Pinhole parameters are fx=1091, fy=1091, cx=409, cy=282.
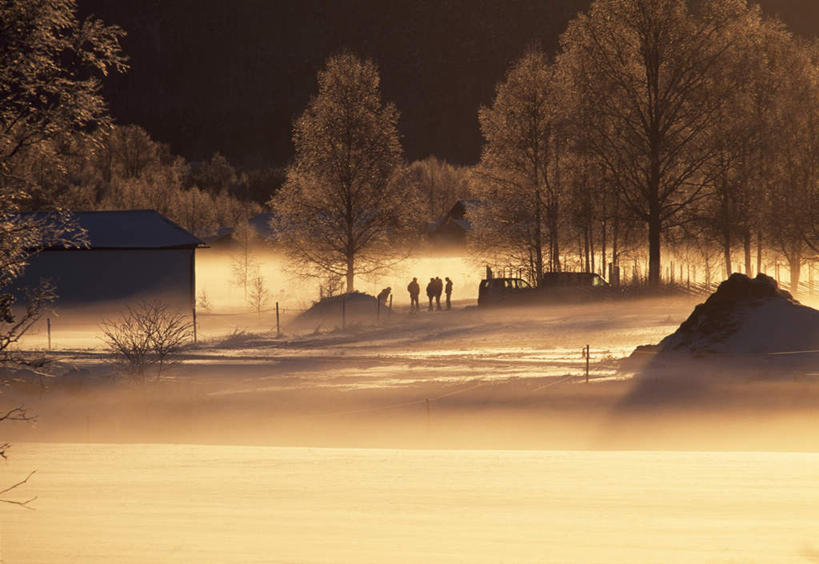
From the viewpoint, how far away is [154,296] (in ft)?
156

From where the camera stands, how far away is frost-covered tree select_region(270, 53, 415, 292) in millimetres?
51344

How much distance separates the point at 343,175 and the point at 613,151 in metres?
13.8

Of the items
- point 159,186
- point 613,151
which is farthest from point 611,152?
point 159,186

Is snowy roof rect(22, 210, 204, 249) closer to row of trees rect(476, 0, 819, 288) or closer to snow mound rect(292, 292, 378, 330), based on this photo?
snow mound rect(292, 292, 378, 330)

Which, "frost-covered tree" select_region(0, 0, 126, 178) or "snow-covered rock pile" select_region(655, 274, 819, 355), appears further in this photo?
"snow-covered rock pile" select_region(655, 274, 819, 355)

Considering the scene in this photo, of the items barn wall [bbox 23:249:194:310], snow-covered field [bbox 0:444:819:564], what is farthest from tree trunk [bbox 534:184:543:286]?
snow-covered field [bbox 0:444:819:564]

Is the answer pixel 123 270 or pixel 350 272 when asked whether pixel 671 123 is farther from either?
pixel 123 270

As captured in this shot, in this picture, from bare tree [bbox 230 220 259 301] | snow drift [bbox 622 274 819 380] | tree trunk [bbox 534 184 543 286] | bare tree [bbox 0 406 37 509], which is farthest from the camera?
bare tree [bbox 230 220 259 301]

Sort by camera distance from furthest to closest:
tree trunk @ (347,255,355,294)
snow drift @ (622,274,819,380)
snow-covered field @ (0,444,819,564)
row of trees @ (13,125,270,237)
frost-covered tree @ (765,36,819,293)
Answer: row of trees @ (13,125,270,237)
tree trunk @ (347,255,355,294)
frost-covered tree @ (765,36,819,293)
snow drift @ (622,274,819,380)
snow-covered field @ (0,444,819,564)

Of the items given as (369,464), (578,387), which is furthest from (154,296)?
(369,464)

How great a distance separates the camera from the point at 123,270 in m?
47.6

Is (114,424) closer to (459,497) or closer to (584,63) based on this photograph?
(459,497)

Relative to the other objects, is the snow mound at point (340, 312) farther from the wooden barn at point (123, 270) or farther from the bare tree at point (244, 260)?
the bare tree at point (244, 260)

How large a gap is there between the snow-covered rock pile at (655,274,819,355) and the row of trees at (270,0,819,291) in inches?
579
